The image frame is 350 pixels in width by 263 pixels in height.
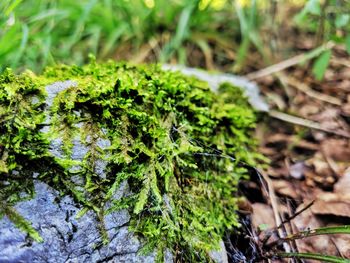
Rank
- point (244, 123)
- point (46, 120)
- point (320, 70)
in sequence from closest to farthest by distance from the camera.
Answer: point (46, 120) < point (244, 123) < point (320, 70)

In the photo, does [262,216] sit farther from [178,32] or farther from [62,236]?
[178,32]

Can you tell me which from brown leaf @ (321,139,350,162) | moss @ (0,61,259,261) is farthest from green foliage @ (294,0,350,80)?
moss @ (0,61,259,261)

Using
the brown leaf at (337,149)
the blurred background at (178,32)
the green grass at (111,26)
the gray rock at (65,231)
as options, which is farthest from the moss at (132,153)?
the blurred background at (178,32)

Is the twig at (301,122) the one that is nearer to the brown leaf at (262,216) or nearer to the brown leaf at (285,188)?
the brown leaf at (285,188)

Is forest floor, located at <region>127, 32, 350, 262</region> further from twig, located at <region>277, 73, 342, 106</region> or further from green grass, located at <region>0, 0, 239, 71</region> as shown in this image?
green grass, located at <region>0, 0, 239, 71</region>

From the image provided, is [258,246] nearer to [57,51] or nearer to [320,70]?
[320,70]

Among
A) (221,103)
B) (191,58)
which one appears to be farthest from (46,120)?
(191,58)

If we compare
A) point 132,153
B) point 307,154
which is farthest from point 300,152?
point 132,153
